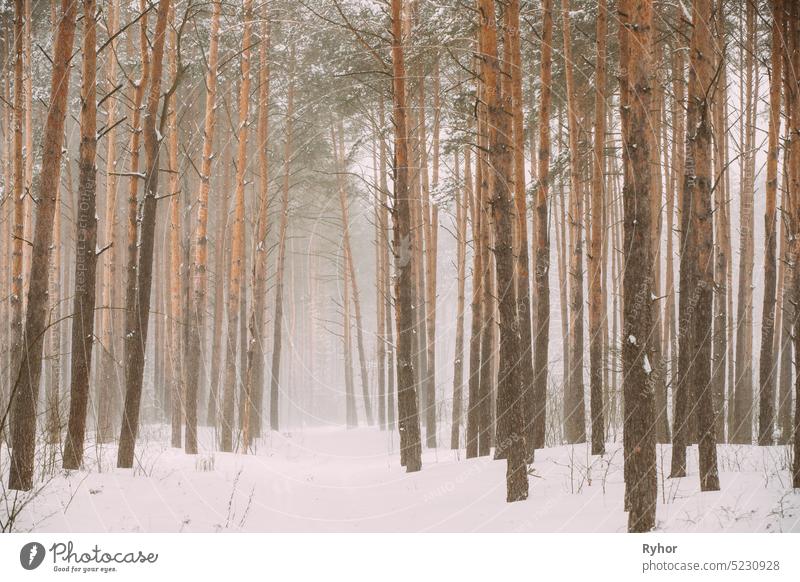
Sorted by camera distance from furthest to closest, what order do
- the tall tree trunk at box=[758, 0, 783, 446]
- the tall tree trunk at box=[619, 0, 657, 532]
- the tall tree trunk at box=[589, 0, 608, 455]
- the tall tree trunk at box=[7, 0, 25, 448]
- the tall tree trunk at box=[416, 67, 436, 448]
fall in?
the tall tree trunk at box=[416, 67, 436, 448] → the tall tree trunk at box=[758, 0, 783, 446] → the tall tree trunk at box=[589, 0, 608, 455] → the tall tree trunk at box=[7, 0, 25, 448] → the tall tree trunk at box=[619, 0, 657, 532]

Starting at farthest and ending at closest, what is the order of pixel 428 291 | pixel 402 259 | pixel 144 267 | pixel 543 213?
pixel 428 291
pixel 402 259
pixel 543 213
pixel 144 267

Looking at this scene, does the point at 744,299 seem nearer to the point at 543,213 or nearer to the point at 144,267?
the point at 543,213

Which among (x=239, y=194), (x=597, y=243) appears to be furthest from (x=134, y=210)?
(x=597, y=243)

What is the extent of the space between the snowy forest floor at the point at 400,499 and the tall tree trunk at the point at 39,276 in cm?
40

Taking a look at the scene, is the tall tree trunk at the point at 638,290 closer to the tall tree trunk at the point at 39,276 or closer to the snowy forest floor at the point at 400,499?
the snowy forest floor at the point at 400,499

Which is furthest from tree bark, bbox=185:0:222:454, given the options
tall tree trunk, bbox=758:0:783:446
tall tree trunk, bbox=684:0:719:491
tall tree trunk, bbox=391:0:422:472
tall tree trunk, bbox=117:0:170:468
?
tall tree trunk, bbox=758:0:783:446

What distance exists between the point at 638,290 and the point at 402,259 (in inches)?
192

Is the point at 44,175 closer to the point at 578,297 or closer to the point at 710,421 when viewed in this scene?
the point at 710,421

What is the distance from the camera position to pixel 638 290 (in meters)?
4.89

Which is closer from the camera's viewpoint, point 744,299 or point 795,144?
point 795,144

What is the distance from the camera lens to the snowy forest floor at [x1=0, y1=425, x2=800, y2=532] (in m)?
4.96

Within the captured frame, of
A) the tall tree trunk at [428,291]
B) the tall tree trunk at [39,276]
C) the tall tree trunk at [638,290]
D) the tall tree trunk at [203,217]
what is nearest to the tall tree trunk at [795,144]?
the tall tree trunk at [638,290]

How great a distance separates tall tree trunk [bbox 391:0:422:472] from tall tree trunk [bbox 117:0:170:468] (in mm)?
3401

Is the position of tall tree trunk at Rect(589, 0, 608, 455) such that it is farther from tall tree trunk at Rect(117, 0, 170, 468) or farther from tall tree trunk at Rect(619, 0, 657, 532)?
tall tree trunk at Rect(117, 0, 170, 468)
